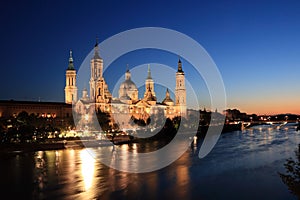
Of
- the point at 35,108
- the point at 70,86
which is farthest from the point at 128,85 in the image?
the point at 35,108

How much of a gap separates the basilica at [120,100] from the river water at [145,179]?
17132 millimetres

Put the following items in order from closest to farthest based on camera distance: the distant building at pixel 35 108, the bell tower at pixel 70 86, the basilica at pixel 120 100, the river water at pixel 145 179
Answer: the river water at pixel 145 179 < the distant building at pixel 35 108 < the basilica at pixel 120 100 < the bell tower at pixel 70 86

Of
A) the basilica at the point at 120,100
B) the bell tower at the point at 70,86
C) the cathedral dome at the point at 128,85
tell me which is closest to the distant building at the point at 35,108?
the basilica at the point at 120,100

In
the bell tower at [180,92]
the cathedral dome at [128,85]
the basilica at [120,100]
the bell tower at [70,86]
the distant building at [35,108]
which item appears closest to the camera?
the distant building at [35,108]

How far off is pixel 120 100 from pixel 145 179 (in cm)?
3869

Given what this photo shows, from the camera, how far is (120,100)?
54.1 m

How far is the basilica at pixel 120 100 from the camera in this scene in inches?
1766

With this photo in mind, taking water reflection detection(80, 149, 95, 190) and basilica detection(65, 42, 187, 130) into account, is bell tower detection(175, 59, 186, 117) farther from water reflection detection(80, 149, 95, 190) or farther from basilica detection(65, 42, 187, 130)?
water reflection detection(80, 149, 95, 190)

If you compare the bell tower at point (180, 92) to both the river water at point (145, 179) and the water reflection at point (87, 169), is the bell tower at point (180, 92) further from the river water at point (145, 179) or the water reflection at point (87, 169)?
the river water at point (145, 179)

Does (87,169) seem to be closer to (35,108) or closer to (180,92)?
(35,108)

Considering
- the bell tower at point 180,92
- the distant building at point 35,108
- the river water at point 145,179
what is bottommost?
the river water at point 145,179

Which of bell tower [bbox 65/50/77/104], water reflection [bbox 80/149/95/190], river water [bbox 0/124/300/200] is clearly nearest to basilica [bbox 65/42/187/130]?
bell tower [bbox 65/50/77/104]

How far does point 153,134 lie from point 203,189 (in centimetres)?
2563

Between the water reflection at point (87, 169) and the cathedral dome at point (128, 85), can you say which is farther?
the cathedral dome at point (128, 85)
